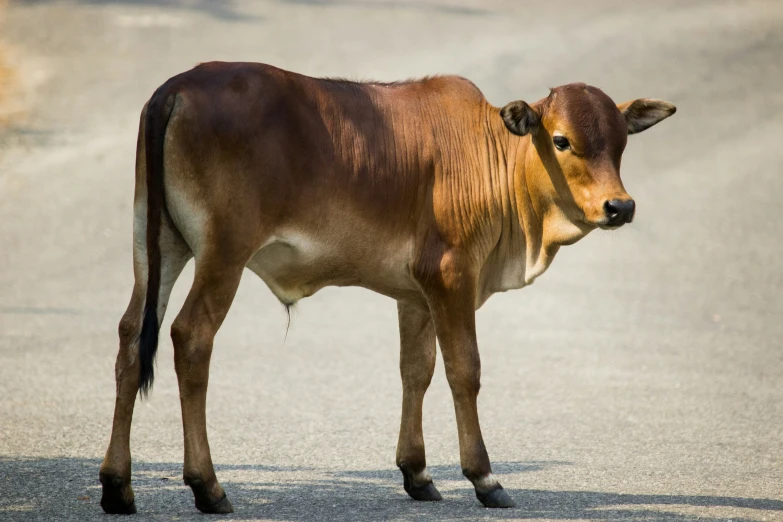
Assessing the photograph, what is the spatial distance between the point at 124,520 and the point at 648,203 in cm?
1258

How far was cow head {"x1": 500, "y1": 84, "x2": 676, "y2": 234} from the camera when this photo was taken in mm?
6918

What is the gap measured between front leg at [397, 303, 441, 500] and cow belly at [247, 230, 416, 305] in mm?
487

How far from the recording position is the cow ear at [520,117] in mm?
7016

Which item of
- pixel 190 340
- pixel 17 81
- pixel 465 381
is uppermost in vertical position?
pixel 17 81

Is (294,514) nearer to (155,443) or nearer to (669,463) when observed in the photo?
(155,443)

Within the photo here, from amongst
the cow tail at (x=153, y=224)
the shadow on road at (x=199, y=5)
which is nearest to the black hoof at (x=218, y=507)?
the cow tail at (x=153, y=224)

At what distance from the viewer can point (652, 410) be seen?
393 inches

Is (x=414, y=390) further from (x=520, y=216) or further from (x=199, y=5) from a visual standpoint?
(x=199, y=5)

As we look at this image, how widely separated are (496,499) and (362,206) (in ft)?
→ 6.40

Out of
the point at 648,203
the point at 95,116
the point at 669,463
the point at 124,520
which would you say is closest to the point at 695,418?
the point at 669,463

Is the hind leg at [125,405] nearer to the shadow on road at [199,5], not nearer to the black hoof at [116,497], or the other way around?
the black hoof at [116,497]

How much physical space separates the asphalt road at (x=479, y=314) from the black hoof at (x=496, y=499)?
0.45 ft

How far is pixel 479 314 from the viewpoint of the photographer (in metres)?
14.0

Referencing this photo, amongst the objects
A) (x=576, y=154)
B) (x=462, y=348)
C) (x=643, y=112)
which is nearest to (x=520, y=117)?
(x=576, y=154)
